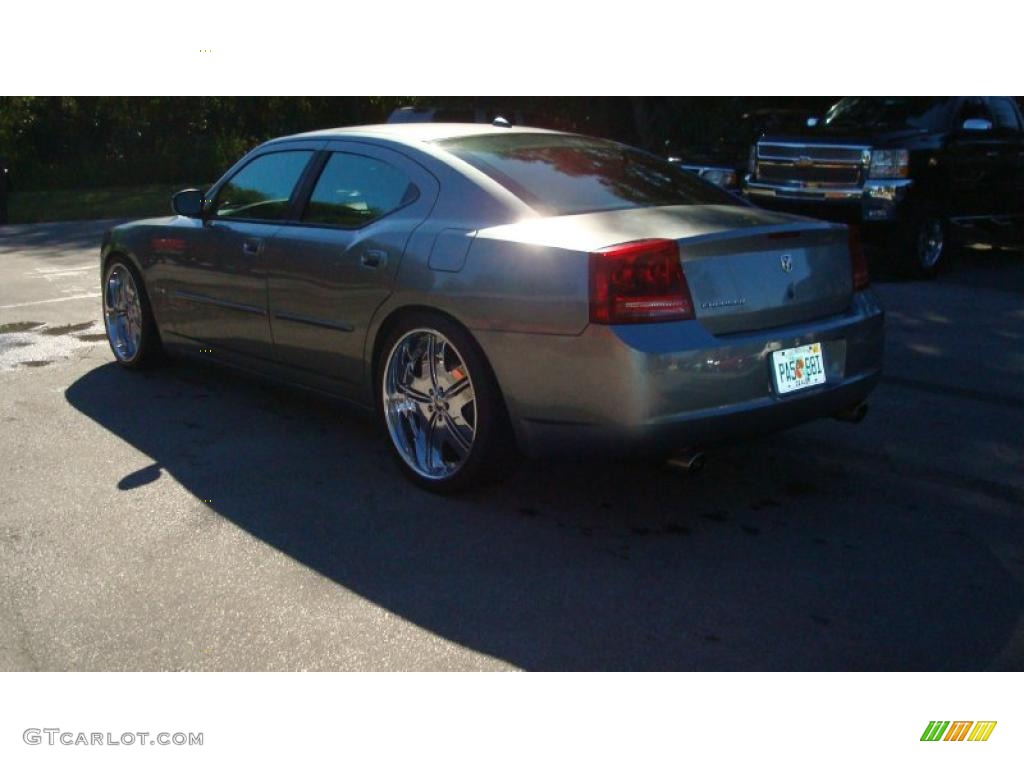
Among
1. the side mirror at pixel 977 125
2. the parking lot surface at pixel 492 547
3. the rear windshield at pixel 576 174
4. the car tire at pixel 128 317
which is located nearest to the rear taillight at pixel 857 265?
the rear windshield at pixel 576 174

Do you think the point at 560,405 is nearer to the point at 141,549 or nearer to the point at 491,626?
the point at 491,626

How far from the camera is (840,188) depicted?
11359mm

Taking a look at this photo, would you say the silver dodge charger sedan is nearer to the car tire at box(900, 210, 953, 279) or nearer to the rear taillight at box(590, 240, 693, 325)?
the rear taillight at box(590, 240, 693, 325)

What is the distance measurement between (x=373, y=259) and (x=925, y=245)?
301 inches

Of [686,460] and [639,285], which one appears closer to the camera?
[639,285]

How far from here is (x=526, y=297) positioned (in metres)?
4.55

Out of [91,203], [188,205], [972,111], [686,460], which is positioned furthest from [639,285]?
[91,203]

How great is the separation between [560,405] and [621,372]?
1.01ft

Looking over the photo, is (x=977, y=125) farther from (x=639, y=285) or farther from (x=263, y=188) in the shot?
(x=639, y=285)

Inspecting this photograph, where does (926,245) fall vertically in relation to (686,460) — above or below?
below

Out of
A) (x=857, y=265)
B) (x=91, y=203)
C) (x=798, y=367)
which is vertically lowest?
(x=91, y=203)

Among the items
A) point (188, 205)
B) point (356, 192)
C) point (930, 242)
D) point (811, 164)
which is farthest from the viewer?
point (811, 164)
